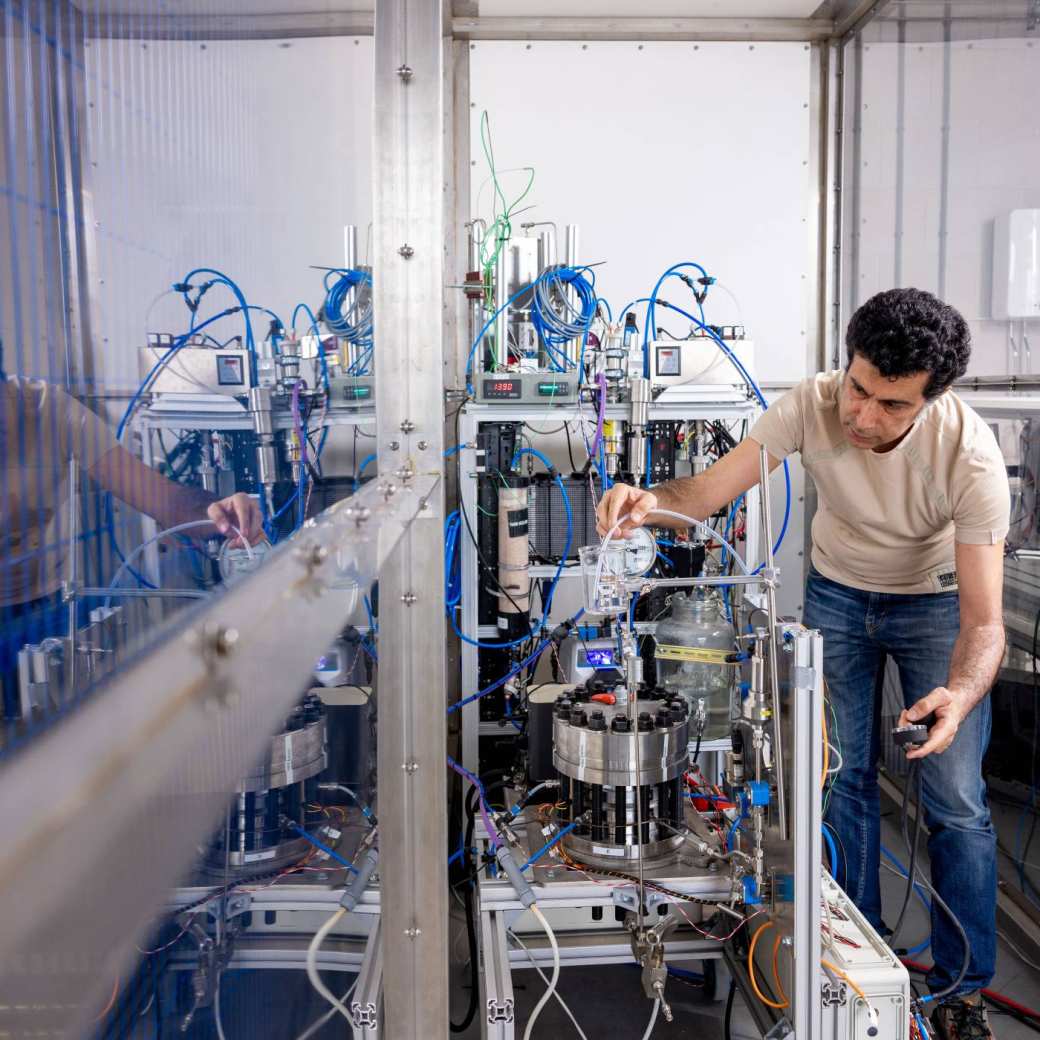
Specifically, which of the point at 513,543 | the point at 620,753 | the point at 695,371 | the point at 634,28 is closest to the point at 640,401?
the point at 695,371

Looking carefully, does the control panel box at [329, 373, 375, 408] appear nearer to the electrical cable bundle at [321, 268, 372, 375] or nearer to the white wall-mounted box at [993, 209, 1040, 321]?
the electrical cable bundle at [321, 268, 372, 375]

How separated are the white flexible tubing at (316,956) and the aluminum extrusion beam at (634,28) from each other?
11.2ft

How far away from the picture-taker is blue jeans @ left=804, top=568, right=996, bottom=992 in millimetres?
2051

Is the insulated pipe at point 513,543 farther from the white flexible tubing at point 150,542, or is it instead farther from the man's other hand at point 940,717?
the white flexible tubing at point 150,542

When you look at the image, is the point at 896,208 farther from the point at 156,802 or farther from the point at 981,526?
the point at 156,802

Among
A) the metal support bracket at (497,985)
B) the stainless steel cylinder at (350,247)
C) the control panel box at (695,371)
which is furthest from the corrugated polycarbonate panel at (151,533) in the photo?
the control panel box at (695,371)

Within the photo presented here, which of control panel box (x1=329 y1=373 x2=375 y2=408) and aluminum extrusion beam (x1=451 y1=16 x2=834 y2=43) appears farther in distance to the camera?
aluminum extrusion beam (x1=451 y1=16 x2=834 y2=43)

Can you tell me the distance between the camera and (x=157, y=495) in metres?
0.29

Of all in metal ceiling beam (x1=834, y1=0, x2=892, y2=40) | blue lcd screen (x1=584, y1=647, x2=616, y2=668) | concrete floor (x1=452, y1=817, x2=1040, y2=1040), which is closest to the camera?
concrete floor (x1=452, y1=817, x2=1040, y2=1040)

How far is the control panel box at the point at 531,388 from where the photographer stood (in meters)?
2.62

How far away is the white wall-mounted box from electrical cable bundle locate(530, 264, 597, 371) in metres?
1.28

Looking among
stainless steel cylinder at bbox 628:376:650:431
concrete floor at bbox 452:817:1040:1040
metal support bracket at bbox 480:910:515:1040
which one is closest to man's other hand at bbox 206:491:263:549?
metal support bracket at bbox 480:910:515:1040

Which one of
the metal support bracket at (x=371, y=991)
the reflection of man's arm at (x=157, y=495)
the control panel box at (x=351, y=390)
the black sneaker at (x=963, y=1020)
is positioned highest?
the control panel box at (x=351, y=390)

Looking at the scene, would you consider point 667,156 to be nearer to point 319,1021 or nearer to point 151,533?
point 319,1021
